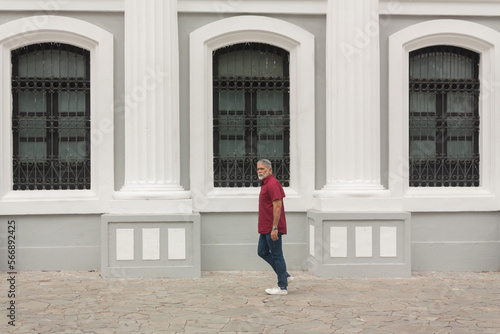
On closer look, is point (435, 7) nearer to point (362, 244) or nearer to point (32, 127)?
point (362, 244)

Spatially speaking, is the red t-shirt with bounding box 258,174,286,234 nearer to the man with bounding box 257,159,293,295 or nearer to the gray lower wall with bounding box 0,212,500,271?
the man with bounding box 257,159,293,295

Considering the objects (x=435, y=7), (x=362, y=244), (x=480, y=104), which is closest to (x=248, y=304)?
(x=362, y=244)

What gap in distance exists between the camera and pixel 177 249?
902cm

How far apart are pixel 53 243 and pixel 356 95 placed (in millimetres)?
5602

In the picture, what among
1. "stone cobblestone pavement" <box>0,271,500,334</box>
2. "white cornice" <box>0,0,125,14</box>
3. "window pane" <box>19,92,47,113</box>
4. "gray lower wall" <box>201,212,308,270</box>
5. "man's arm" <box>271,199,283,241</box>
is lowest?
"stone cobblestone pavement" <box>0,271,500,334</box>

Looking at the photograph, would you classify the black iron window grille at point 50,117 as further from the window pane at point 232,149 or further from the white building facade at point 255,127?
the window pane at point 232,149

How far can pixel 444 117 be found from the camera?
1022 cm

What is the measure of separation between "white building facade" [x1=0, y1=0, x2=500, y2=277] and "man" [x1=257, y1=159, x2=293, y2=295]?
1.59 meters

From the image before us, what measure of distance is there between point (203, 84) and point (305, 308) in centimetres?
436

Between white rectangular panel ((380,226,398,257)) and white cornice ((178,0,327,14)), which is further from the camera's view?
white cornice ((178,0,327,14))

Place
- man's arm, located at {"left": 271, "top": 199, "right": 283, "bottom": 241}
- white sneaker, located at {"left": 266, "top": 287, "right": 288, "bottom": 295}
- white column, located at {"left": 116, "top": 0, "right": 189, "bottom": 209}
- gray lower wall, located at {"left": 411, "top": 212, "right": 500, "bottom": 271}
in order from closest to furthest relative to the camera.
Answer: man's arm, located at {"left": 271, "top": 199, "right": 283, "bottom": 241}
white sneaker, located at {"left": 266, "top": 287, "right": 288, "bottom": 295}
white column, located at {"left": 116, "top": 0, "right": 189, "bottom": 209}
gray lower wall, located at {"left": 411, "top": 212, "right": 500, "bottom": 271}

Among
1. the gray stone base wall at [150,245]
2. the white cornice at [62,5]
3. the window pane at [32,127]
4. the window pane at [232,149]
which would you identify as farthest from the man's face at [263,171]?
the window pane at [32,127]

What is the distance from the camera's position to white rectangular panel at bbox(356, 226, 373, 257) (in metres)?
9.19

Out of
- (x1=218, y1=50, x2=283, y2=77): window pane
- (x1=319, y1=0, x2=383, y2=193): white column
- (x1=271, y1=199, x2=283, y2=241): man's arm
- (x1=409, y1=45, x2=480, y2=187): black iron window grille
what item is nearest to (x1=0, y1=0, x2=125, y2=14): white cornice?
(x1=218, y1=50, x2=283, y2=77): window pane
